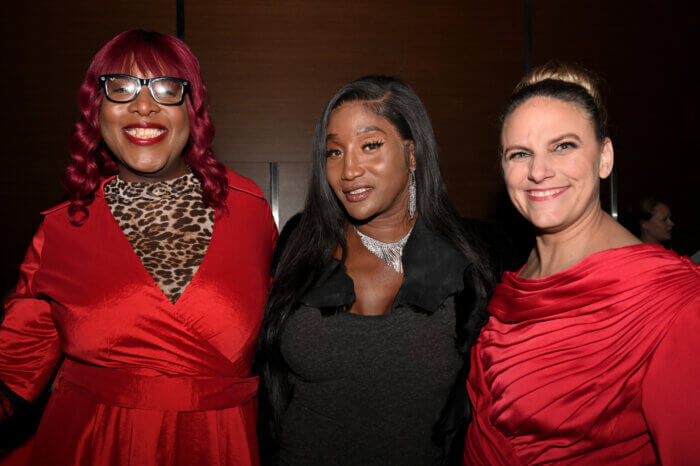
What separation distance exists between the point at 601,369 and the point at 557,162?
1.59ft

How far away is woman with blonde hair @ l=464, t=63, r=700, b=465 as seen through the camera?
100 cm

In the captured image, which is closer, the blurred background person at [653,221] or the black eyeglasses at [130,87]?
the black eyeglasses at [130,87]

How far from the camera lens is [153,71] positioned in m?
1.48

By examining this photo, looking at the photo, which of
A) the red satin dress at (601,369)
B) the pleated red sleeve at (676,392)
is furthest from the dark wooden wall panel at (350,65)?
the pleated red sleeve at (676,392)

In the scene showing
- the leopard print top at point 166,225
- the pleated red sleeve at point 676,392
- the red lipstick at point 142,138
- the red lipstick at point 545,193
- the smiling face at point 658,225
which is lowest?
the smiling face at point 658,225

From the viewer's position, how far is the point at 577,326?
115 cm

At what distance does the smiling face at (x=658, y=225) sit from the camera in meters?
3.93

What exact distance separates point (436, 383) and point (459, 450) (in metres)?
0.21

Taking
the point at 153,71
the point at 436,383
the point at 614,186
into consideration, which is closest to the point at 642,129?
the point at 614,186

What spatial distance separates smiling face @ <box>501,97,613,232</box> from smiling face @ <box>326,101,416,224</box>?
1.28 feet

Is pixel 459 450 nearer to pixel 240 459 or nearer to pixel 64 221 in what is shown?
pixel 240 459

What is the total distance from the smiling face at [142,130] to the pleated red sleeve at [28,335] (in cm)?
36

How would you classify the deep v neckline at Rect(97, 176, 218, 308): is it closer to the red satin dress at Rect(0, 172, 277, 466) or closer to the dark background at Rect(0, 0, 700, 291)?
the red satin dress at Rect(0, 172, 277, 466)

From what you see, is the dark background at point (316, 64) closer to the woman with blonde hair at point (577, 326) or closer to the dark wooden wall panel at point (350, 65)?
the dark wooden wall panel at point (350, 65)
